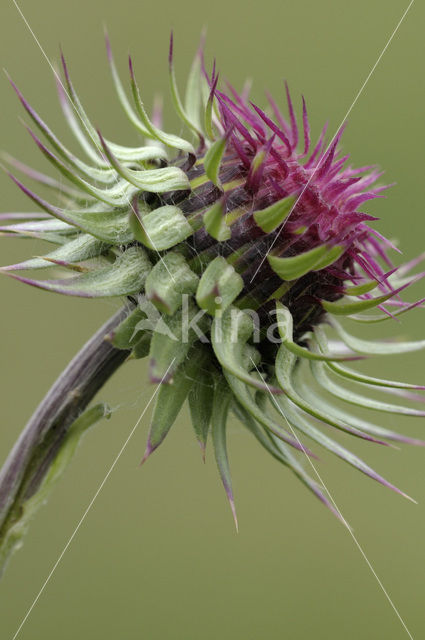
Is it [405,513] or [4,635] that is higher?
[4,635]

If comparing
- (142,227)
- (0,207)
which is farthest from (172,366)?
(0,207)

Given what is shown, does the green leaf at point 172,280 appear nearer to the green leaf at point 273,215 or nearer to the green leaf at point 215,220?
the green leaf at point 215,220

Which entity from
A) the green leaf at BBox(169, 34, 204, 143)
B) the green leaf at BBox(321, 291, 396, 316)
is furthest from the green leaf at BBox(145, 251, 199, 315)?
the green leaf at BBox(169, 34, 204, 143)

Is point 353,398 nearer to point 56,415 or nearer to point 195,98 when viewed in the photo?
point 56,415

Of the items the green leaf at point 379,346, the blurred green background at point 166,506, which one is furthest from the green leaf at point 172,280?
the blurred green background at point 166,506

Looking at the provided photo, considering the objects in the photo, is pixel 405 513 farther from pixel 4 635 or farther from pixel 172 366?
pixel 172 366

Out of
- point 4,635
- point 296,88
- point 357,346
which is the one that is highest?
point 296,88
